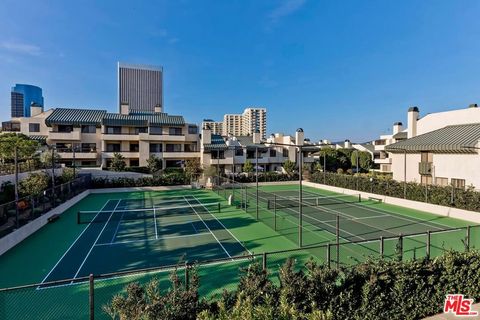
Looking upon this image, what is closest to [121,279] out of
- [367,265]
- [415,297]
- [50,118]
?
[367,265]

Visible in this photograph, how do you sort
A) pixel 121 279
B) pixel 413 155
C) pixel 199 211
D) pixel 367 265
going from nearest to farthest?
pixel 367 265, pixel 121 279, pixel 199 211, pixel 413 155

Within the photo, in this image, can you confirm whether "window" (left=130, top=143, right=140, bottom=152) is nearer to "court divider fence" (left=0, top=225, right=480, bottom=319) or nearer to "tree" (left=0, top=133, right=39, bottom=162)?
"tree" (left=0, top=133, right=39, bottom=162)

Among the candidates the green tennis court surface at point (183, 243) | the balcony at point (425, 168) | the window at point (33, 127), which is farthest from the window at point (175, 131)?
the balcony at point (425, 168)

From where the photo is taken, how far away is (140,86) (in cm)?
15112

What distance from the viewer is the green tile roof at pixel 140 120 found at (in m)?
44.1

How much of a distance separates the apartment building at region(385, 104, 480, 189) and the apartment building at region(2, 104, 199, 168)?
31.2 metres

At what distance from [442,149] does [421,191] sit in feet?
15.2

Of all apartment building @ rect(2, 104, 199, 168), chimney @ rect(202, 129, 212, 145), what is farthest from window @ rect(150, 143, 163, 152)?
chimney @ rect(202, 129, 212, 145)

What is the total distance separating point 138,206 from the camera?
2480 cm

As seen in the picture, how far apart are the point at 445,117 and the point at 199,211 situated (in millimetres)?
27649

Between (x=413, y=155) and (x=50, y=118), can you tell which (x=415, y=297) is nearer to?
(x=413, y=155)

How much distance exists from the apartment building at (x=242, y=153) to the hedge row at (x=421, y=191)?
1298 cm

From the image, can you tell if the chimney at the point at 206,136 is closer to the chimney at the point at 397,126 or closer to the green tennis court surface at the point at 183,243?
the green tennis court surface at the point at 183,243

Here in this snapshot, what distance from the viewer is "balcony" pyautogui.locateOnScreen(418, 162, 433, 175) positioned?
2670 cm
